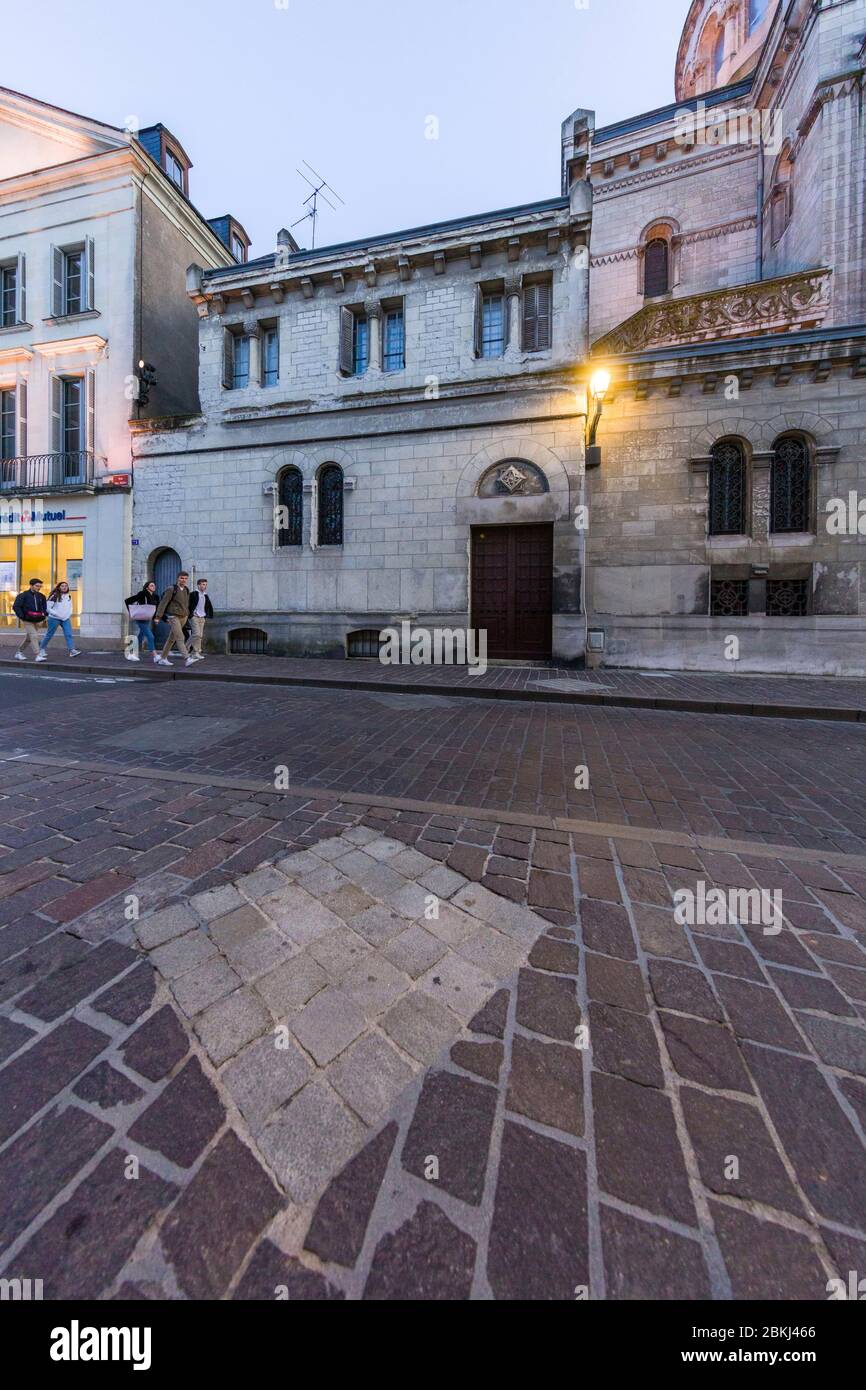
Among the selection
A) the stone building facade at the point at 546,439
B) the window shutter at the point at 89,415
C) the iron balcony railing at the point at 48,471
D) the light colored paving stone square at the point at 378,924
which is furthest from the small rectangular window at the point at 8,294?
the light colored paving stone square at the point at 378,924

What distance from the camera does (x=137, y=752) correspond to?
5.34 metres

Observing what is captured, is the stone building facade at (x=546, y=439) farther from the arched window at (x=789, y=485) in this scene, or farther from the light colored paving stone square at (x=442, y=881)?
the light colored paving stone square at (x=442, y=881)

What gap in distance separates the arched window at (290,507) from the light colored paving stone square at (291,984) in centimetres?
1401

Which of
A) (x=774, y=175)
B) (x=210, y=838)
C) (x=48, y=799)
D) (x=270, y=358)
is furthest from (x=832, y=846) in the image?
(x=774, y=175)

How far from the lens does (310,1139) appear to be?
1.48 m

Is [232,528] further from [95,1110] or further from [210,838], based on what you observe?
[95,1110]

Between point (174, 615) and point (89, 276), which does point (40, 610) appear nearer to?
point (174, 615)

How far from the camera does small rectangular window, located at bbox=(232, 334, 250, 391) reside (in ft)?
50.8

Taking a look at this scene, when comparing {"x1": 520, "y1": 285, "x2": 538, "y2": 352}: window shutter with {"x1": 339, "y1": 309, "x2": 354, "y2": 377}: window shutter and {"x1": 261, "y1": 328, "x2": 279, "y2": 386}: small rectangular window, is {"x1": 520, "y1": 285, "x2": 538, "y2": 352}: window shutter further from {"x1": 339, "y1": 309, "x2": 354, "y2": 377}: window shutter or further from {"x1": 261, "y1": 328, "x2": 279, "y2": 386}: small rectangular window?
{"x1": 261, "y1": 328, "x2": 279, "y2": 386}: small rectangular window

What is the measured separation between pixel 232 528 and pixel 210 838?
13.8 metres

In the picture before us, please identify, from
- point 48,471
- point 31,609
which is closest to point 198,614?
point 31,609

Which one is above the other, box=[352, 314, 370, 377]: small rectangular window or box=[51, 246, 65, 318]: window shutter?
box=[51, 246, 65, 318]: window shutter

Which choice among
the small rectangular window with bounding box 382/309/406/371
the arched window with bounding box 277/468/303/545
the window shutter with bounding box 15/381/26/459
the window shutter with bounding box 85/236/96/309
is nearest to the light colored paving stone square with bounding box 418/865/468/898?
the arched window with bounding box 277/468/303/545

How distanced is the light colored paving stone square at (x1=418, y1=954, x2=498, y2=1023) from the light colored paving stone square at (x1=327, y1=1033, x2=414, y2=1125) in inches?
11.5
